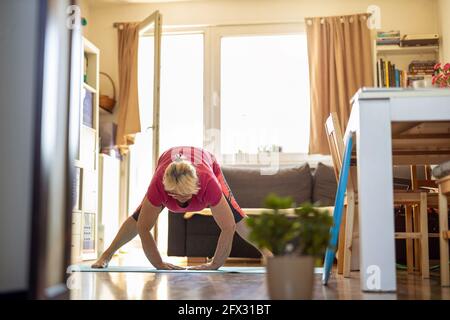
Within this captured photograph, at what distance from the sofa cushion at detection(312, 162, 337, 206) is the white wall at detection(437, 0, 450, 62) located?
1.53 metres

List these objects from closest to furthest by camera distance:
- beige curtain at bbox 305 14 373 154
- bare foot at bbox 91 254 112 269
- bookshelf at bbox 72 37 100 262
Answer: bare foot at bbox 91 254 112 269
bookshelf at bbox 72 37 100 262
beige curtain at bbox 305 14 373 154

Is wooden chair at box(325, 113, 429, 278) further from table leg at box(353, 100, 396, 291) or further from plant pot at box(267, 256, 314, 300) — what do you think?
plant pot at box(267, 256, 314, 300)

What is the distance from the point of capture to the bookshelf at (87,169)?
4.78 m

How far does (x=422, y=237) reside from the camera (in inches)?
113

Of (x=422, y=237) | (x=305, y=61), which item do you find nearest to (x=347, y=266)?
(x=422, y=237)

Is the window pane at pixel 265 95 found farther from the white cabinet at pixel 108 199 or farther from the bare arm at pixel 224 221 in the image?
the bare arm at pixel 224 221

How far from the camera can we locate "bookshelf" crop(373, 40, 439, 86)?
5449 millimetres

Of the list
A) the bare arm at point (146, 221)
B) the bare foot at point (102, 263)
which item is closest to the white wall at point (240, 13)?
the bare foot at point (102, 263)

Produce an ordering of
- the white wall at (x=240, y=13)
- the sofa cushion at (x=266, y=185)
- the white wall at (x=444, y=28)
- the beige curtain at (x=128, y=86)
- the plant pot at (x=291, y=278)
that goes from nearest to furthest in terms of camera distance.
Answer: the plant pot at (x=291, y=278) < the sofa cushion at (x=266, y=185) < the white wall at (x=444, y=28) < the white wall at (x=240, y=13) < the beige curtain at (x=128, y=86)

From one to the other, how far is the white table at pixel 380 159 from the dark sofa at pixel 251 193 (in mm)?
2544

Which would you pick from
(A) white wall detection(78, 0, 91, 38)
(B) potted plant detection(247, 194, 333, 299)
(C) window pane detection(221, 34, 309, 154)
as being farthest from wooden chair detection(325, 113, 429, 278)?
(A) white wall detection(78, 0, 91, 38)

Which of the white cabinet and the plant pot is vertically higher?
the white cabinet

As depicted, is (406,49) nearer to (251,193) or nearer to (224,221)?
(251,193)
